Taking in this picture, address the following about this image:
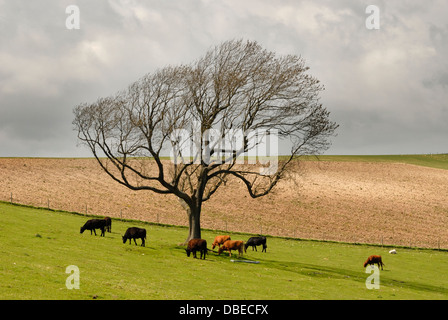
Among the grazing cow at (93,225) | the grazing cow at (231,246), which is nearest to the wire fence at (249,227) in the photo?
the grazing cow at (93,225)

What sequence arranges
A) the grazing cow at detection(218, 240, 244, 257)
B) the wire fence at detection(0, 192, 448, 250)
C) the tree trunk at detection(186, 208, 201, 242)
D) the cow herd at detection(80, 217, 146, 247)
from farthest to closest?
the wire fence at detection(0, 192, 448, 250) → the tree trunk at detection(186, 208, 201, 242) → the cow herd at detection(80, 217, 146, 247) → the grazing cow at detection(218, 240, 244, 257)

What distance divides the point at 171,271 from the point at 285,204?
46013mm

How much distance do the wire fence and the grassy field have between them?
1048cm

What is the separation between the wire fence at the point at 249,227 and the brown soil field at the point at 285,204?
112mm

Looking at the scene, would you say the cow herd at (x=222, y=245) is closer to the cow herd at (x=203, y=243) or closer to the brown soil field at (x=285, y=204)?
the cow herd at (x=203, y=243)

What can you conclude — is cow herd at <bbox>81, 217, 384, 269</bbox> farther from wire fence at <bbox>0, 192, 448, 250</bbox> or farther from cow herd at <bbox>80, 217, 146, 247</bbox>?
Result: wire fence at <bbox>0, 192, 448, 250</bbox>

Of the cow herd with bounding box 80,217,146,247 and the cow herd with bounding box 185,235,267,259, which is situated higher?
the cow herd with bounding box 80,217,146,247

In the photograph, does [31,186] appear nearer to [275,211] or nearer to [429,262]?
[275,211]

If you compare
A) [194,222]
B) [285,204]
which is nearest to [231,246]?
[194,222]

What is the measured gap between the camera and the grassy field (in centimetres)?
1969

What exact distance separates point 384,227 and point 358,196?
1575 centimetres

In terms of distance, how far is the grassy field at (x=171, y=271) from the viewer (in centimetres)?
1969

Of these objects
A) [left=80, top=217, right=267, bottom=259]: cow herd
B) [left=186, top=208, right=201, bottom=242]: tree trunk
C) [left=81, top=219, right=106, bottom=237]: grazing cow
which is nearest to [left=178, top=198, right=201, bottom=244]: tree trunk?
[left=186, top=208, right=201, bottom=242]: tree trunk
